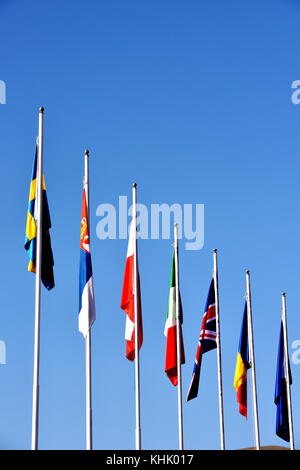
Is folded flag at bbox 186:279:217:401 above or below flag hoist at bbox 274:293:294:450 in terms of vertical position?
above

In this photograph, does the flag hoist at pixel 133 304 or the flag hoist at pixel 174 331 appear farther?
the flag hoist at pixel 174 331

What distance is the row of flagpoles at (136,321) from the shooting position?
1139 inches

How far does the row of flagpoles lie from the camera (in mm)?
28938

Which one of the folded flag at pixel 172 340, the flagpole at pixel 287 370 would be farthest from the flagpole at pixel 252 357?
the folded flag at pixel 172 340

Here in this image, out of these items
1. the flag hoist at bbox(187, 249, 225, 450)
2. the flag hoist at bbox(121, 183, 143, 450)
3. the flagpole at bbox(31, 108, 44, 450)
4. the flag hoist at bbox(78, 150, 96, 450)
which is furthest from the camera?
the flag hoist at bbox(187, 249, 225, 450)

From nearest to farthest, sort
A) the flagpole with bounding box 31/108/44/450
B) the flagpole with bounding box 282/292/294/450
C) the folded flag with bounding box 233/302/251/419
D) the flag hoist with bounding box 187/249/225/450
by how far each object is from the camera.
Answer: the flagpole with bounding box 31/108/44/450 < the flag hoist with bounding box 187/249/225/450 < the folded flag with bounding box 233/302/251/419 < the flagpole with bounding box 282/292/294/450

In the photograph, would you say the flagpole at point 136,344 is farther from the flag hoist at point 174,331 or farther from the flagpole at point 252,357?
the flagpole at point 252,357

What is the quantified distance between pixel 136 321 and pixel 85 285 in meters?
2.60

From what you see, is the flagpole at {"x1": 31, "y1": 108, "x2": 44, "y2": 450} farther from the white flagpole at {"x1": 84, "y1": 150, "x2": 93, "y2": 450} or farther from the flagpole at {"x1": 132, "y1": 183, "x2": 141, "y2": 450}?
the flagpole at {"x1": 132, "y1": 183, "x2": 141, "y2": 450}

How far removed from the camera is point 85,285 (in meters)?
30.8

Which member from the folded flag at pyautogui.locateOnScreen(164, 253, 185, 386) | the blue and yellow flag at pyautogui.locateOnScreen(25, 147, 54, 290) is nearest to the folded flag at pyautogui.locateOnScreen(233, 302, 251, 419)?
the folded flag at pyautogui.locateOnScreen(164, 253, 185, 386)
